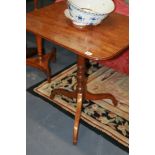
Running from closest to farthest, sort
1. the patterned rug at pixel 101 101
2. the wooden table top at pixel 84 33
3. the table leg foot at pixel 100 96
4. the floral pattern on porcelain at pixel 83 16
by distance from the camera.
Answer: the wooden table top at pixel 84 33
the floral pattern on porcelain at pixel 83 16
the patterned rug at pixel 101 101
the table leg foot at pixel 100 96

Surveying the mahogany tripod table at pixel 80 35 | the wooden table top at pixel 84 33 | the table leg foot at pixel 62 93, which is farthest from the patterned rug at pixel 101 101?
the wooden table top at pixel 84 33

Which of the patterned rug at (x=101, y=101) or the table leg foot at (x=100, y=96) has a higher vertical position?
the table leg foot at (x=100, y=96)

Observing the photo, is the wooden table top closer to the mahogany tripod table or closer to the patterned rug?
the mahogany tripod table

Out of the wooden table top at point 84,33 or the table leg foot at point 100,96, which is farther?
the table leg foot at point 100,96

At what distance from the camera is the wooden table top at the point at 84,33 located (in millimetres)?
1274

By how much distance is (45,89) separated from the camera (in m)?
2.10

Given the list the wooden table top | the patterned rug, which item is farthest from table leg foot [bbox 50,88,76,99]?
the wooden table top

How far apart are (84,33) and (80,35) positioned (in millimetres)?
35

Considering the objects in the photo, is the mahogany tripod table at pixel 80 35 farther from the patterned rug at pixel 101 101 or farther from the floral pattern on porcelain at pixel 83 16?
the patterned rug at pixel 101 101

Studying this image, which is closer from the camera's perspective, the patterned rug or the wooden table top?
the wooden table top

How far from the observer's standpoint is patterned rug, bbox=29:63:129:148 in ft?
5.76

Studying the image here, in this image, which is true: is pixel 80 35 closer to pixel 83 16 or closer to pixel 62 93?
pixel 83 16
